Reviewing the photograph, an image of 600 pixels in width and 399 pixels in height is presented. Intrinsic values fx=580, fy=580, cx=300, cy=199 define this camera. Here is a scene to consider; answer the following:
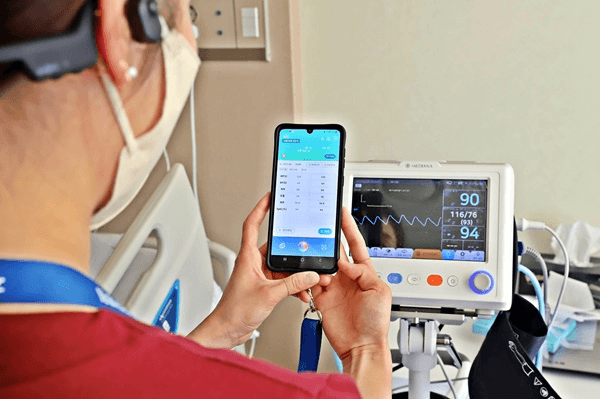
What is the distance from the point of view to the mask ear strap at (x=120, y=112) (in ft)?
1.47

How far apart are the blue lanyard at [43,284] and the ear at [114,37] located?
151 millimetres

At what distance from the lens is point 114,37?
43cm

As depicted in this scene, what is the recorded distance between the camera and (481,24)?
136 centimetres

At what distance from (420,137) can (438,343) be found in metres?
0.66

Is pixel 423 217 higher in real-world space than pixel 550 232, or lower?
higher

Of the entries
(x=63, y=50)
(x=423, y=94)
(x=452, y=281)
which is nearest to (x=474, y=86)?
(x=423, y=94)

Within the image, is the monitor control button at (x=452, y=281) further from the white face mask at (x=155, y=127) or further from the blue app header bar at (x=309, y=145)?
the white face mask at (x=155, y=127)

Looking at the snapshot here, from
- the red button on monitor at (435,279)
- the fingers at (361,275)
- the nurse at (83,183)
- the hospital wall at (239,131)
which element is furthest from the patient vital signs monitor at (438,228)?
the hospital wall at (239,131)

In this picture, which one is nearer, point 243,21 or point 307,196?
point 307,196

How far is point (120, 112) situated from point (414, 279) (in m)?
0.57

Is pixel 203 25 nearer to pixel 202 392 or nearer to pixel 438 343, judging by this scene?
pixel 438 343

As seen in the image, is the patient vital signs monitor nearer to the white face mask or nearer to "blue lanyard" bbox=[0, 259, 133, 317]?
the white face mask

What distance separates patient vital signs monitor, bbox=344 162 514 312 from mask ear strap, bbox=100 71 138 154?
1.62 ft

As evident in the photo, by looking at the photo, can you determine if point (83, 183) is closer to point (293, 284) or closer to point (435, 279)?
point (293, 284)
